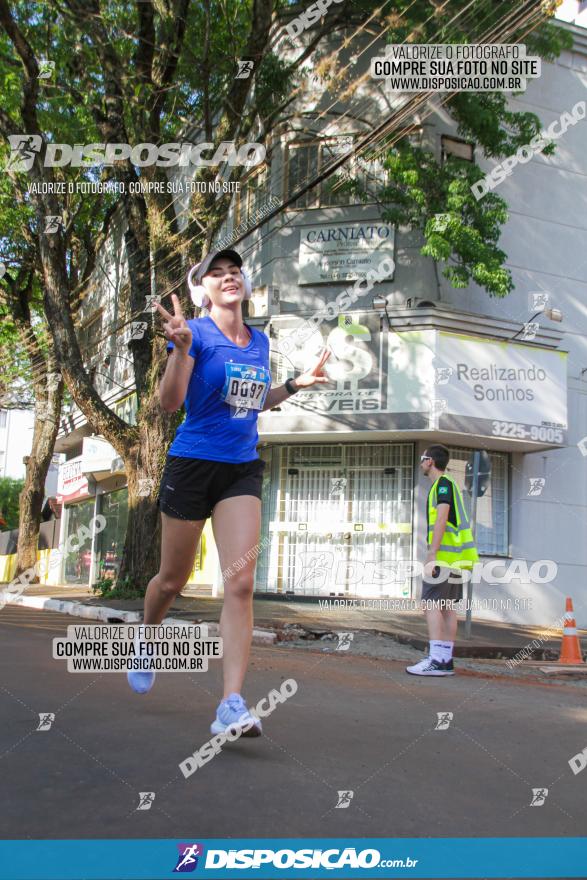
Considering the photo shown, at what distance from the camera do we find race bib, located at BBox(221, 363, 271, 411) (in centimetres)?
416

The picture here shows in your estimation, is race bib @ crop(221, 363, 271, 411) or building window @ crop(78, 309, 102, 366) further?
building window @ crop(78, 309, 102, 366)

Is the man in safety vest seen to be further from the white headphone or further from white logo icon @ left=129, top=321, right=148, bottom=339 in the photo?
white logo icon @ left=129, top=321, right=148, bottom=339

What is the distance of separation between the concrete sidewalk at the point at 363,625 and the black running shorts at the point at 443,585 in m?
2.80

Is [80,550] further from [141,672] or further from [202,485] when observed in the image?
[202,485]

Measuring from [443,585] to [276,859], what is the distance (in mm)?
5437

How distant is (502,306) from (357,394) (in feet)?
11.5

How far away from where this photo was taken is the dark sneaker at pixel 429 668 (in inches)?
305

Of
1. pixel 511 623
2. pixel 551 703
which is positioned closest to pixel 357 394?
pixel 511 623

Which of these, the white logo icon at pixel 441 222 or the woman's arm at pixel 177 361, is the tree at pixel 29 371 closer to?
the white logo icon at pixel 441 222

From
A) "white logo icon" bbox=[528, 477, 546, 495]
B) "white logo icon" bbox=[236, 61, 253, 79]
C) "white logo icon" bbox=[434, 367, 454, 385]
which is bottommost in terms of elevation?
"white logo icon" bbox=[528, 477, 546, 495]

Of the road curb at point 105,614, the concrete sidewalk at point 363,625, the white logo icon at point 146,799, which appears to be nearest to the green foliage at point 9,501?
the road curb at point 105,614

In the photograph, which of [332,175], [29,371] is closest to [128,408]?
[29,371]

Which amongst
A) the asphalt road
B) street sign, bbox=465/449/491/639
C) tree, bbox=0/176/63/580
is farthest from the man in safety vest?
tree, bbox=0/176/63/580

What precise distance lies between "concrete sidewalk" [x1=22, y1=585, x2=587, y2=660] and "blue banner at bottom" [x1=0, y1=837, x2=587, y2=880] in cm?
799
